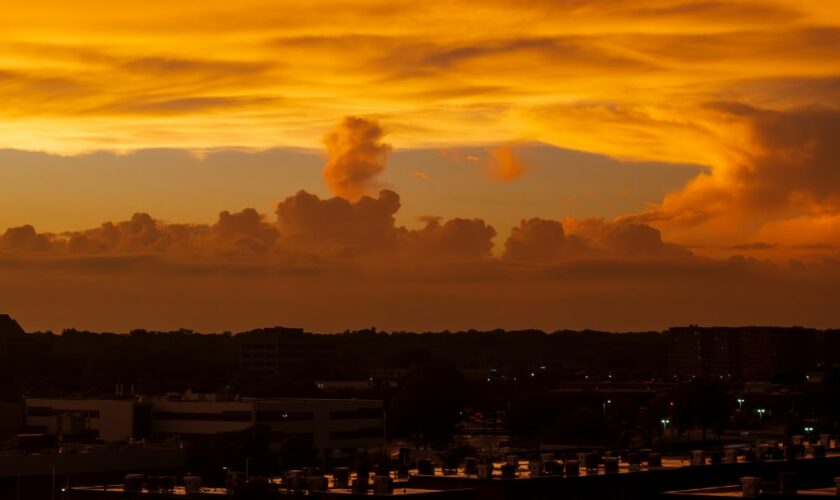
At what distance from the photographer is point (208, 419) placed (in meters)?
144

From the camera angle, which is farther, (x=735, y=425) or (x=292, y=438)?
(x=735, y=425)

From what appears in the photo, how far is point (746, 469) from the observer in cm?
8100

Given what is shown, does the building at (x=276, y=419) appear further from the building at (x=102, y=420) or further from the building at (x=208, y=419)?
the building at (x=102, y=420)

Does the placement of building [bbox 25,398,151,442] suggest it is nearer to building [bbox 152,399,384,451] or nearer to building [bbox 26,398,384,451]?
building [bbox 26,398,384,451]

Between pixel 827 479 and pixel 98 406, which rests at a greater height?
pixel 98 406

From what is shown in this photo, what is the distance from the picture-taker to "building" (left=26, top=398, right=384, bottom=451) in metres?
142

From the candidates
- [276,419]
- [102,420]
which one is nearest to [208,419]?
[276,419]

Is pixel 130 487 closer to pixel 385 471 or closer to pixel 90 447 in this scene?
pixel 385 471

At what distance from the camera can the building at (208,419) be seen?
142 m

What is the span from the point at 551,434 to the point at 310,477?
101 m

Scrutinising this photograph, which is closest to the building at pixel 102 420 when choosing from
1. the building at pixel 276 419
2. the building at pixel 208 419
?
the building at pixel 208 419

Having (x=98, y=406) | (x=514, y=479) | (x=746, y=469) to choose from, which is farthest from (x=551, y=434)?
(x=514, y=479)

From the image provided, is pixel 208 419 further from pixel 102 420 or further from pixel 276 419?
pixel 102 420

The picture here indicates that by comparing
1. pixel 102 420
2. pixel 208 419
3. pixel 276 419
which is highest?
pixel 102 420
